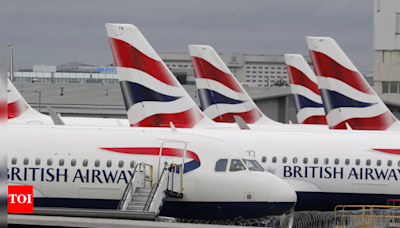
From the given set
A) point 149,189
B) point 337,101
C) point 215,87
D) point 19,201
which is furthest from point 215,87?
point 19,201

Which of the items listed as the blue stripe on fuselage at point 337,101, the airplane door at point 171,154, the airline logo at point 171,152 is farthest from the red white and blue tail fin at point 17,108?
the airplane door at point 171,154

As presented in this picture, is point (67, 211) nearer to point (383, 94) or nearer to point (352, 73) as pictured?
point (352, 73)

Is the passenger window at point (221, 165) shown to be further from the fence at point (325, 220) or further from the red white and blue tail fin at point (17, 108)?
the red white and blue tail fin at point (17, 108)

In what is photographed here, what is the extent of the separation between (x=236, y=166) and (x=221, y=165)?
0.48m

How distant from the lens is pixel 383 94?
69500mm

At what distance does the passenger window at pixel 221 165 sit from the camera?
20.0 metres

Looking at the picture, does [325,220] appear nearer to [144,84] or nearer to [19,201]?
[19,201]

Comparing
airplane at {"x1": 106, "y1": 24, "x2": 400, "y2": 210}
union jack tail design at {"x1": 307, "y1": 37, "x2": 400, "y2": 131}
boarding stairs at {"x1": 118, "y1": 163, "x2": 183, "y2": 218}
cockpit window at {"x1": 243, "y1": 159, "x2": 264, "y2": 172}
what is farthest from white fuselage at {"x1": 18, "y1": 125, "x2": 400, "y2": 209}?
boarding stairs at {"x1": 118, "y1": 163, "x2": 183, "y2": 218}

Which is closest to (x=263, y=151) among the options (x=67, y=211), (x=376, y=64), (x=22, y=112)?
(x=67, y=211)

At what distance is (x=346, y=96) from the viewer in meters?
29.7

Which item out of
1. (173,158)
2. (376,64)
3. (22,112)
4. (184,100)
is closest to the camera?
(173,158)

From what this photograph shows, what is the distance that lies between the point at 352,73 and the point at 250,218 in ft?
41.2

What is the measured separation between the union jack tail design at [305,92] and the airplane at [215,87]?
27.0 ft

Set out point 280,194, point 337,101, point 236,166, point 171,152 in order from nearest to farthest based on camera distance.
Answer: point 280,194 < point 236,166 < point 171,152 < point 337,101
